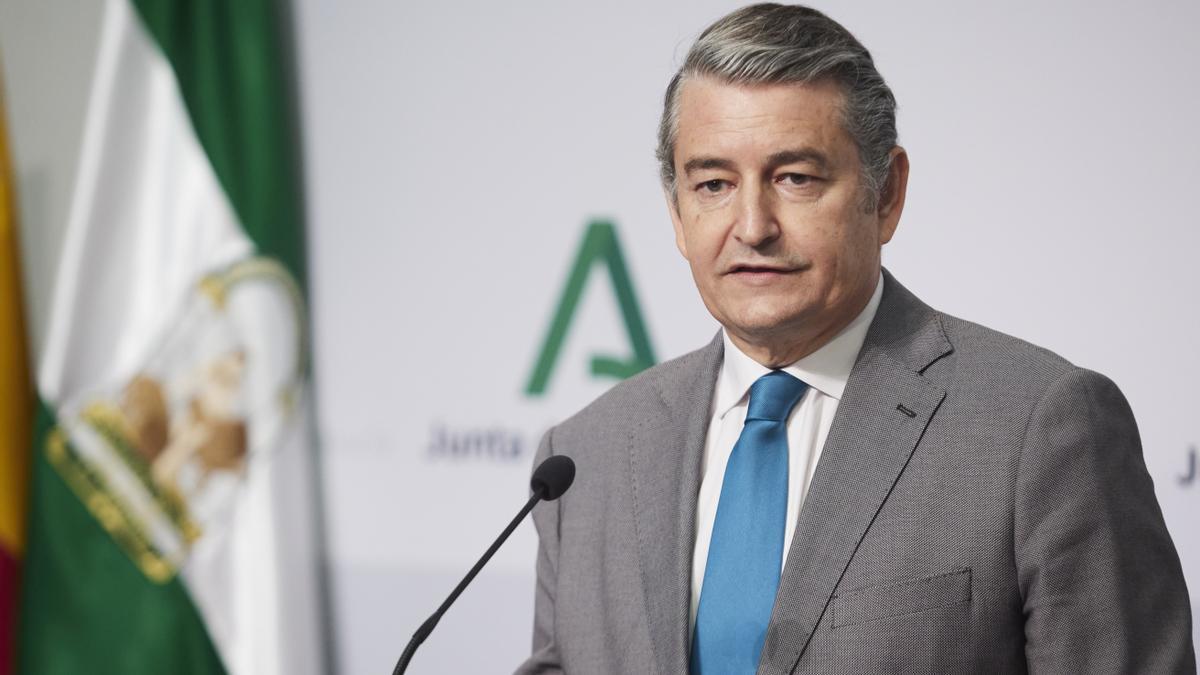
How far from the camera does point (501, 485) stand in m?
3.17

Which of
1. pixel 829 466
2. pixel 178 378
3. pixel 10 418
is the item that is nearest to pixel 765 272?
pixel 829 466

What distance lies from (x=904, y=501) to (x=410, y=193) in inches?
82.9

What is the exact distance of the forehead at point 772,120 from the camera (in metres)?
1.52

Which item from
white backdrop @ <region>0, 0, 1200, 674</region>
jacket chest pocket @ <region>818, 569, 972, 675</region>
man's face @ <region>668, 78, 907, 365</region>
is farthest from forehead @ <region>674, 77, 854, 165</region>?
white backdrop @ <region>0, 0, 1200, 674</region>

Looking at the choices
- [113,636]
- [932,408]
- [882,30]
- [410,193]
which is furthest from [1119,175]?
[113,636]

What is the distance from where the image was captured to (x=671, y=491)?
5.40 ft

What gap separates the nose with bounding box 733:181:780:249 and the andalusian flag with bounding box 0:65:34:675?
2.64 metres

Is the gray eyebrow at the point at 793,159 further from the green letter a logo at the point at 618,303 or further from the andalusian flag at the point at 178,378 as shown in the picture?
the andalusian flag at the point at 178,378

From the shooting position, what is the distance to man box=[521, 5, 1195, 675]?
138 cm

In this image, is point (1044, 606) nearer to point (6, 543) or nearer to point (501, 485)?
point (501, 485)

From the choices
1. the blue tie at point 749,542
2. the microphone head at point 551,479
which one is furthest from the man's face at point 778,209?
the microphone head at point 551,479

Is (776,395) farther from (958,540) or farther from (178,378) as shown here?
(178,378)

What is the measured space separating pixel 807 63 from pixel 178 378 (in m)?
2.39

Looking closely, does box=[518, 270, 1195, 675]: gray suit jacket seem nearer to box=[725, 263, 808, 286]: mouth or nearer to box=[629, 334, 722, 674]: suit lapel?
box=[629, 334, 722, 674]: suit lapel
